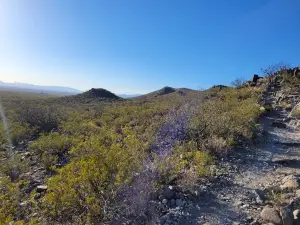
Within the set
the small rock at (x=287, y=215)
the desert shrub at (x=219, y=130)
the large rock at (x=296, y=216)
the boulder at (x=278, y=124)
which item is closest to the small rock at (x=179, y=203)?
the small rock at (x=287, y=215)

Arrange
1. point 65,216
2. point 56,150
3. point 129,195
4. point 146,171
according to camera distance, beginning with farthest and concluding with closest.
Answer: point 56,150, point 146,171, point 129,195, point 65,216

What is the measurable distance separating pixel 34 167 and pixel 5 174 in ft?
4.06

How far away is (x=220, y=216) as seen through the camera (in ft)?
15.2

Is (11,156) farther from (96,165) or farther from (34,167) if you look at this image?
(96,165)

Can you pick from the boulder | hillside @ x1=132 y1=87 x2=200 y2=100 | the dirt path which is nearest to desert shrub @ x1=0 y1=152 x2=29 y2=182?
the dirt path

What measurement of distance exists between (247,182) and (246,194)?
2.31 feet

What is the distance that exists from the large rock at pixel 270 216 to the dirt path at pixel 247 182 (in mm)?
123

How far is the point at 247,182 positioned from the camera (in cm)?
600

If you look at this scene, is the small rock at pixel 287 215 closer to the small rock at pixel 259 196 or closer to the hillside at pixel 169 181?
the hillside at pixel 169 181

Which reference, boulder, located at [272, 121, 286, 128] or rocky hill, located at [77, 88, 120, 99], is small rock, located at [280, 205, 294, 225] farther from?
rocky hill, located at [77, 88, 120, 99]

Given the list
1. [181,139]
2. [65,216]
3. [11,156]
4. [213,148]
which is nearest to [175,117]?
[181,139]

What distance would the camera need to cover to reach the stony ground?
176 inches

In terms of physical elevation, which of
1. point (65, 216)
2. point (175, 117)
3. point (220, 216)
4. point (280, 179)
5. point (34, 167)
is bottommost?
point (34, 167)

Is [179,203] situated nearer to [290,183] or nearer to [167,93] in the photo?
[290,183]
